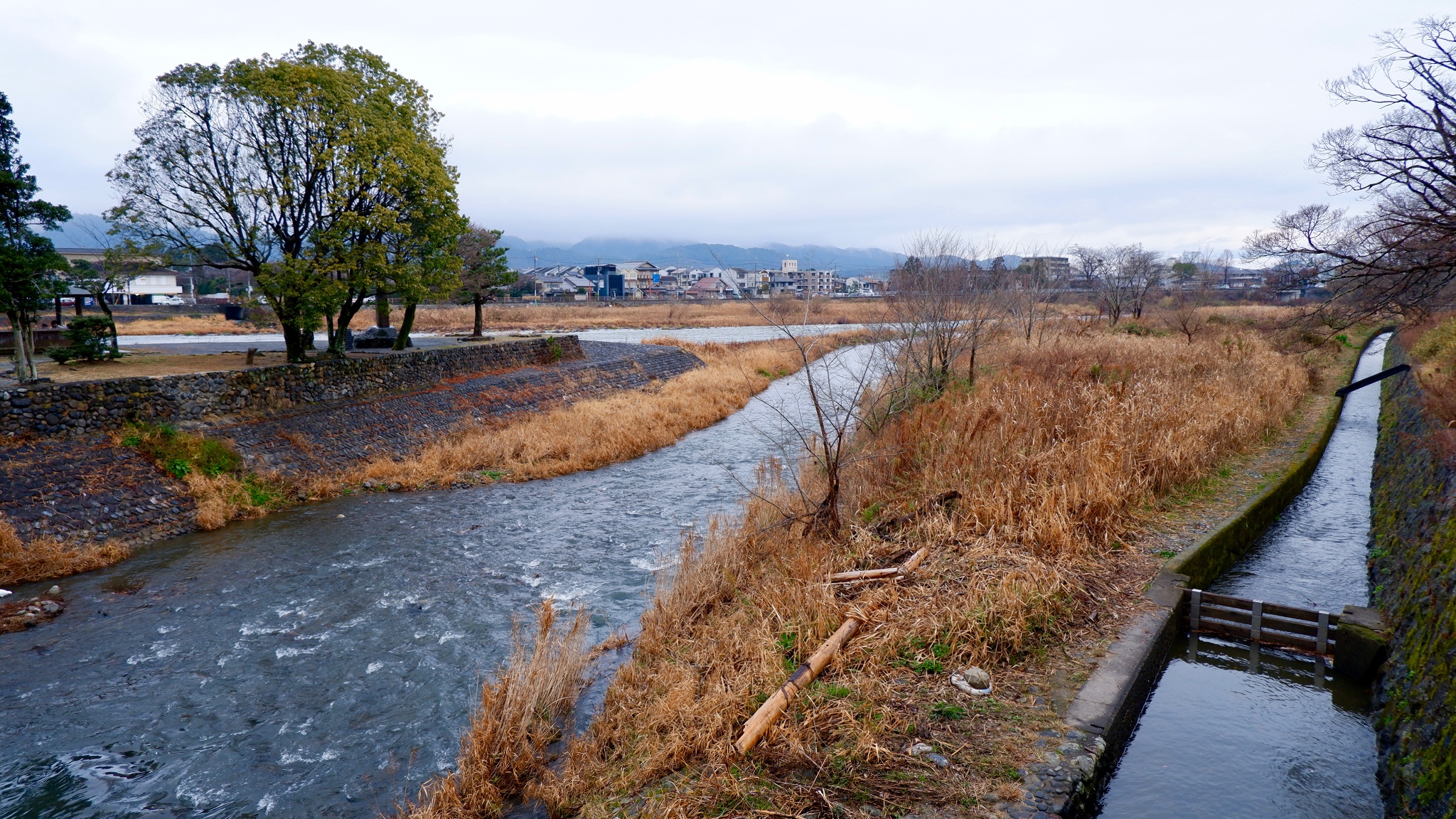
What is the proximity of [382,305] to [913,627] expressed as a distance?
25338 mm

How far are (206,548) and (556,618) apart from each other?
7.79 m

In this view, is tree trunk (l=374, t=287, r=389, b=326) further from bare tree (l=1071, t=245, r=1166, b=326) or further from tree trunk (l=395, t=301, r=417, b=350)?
bare tree (l=1071, t=245, r=1166, b=326)

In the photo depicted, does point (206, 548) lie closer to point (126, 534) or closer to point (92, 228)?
point (126, 534)

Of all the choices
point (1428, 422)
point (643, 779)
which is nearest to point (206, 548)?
point (643, 779)

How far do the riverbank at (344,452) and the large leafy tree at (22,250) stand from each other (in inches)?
124

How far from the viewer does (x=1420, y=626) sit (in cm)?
694

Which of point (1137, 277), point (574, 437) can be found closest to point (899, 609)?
point (574, 437)

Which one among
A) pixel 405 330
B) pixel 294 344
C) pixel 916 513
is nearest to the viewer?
pixel 916 513

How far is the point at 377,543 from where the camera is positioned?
532 inches

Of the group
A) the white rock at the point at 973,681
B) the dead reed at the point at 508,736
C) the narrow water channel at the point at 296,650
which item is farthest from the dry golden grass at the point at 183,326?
the white rock at the point at 973,681

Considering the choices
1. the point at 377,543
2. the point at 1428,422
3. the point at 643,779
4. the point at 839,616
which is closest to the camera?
the point at 643,779

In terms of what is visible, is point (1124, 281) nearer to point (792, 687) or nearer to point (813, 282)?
point (813, 282)

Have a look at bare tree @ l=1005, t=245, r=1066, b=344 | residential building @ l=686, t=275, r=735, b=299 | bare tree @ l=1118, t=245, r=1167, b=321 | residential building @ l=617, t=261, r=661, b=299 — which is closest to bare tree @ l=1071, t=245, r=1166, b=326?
bare tree @ l=1118, t=245, r=1167, b=321

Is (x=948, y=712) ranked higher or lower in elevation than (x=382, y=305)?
lower
